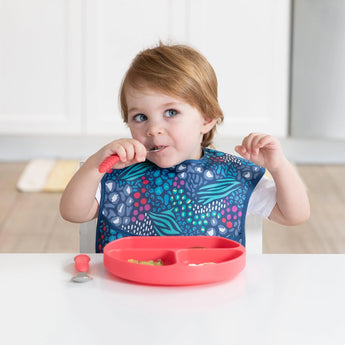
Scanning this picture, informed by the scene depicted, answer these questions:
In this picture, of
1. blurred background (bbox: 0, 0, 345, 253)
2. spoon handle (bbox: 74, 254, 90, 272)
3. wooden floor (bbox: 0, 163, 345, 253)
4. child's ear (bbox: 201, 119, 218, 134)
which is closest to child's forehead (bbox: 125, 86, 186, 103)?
child's ear (bbox: 201, 119, 218, 134)

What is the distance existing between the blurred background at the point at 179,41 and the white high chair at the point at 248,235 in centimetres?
207

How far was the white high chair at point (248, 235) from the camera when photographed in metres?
1.10

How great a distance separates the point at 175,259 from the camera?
825 mm

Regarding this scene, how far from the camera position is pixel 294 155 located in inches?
142

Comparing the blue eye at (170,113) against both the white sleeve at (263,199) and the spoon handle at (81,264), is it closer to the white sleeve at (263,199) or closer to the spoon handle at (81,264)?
the white sleeve at (263,199)

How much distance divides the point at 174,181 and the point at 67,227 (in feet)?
4.65

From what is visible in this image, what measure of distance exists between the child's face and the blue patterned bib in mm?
44

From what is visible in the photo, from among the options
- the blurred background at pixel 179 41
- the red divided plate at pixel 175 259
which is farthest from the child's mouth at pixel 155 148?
the blurred background at pixel 179 41

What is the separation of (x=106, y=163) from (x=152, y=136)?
0.63 feet

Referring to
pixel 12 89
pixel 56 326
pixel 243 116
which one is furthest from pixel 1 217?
pixel 56 326

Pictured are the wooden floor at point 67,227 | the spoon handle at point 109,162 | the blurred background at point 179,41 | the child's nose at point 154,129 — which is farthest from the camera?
the blurred background at point 179,41

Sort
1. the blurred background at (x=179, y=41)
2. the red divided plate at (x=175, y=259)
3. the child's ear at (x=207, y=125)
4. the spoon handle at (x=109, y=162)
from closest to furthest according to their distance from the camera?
the red divided plate at (x=175, y=259) < the spoon handle at (x=109, y=162) < the child's ear at (x=207, y=125) < the blurred background at (x=179, y=41)

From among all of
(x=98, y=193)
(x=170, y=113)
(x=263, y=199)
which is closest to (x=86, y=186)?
(x=98, y=193)

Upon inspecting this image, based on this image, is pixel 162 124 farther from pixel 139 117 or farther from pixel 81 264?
pixel 81 264
